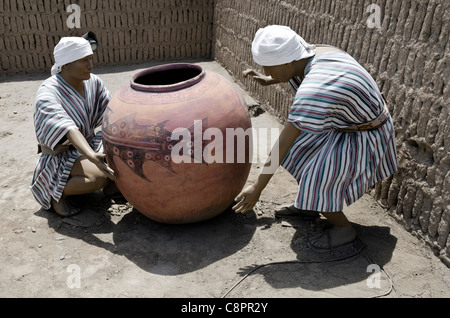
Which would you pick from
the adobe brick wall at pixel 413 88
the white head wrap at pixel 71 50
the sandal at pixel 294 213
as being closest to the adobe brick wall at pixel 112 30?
the adobe brick wall at pixel 413 88

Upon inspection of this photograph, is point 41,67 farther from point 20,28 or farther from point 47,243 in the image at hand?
point 47,243

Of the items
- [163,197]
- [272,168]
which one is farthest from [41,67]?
[272,168]

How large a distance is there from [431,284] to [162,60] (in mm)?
5913

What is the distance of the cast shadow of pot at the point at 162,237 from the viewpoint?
2.85 m

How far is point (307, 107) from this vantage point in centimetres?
243

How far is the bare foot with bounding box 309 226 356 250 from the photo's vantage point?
2.88 metres

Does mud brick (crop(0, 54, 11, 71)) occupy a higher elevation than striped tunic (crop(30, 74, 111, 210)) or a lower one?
lower

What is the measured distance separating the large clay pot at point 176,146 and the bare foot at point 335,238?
0.67 meters

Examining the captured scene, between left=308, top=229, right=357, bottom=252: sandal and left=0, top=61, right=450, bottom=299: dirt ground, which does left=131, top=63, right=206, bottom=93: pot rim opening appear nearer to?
left=0, top=61, right=450, bottom=299: dirt ground

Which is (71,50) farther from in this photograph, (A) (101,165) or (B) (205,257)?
(B) (205,257)

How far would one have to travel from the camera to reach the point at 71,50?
3076 mm

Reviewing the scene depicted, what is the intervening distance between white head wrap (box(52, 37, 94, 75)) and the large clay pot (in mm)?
458

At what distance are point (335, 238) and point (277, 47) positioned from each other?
1.29 meters

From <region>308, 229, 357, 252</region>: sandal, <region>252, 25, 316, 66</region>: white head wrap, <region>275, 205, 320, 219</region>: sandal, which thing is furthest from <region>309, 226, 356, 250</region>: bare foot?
<region>252, 25, 316, 66</region>: white head wrap
